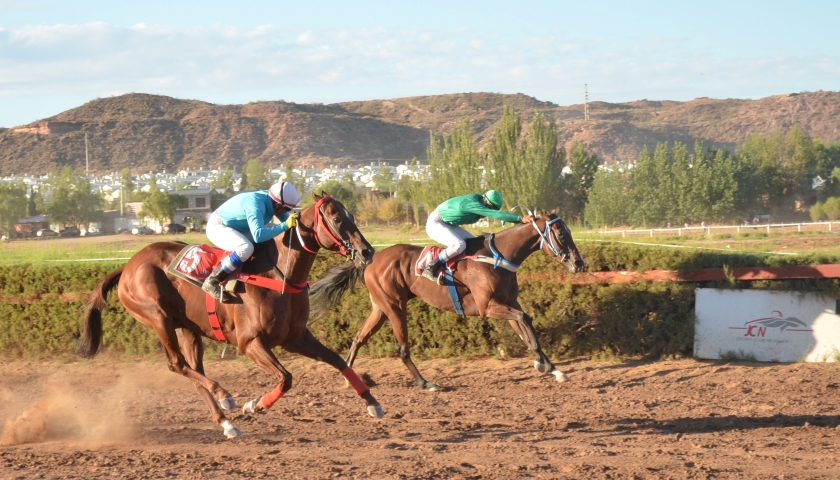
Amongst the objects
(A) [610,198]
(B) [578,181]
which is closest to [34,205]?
(B) [578,181]

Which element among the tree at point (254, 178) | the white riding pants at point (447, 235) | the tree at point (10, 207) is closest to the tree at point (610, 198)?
the tree at point (254, 178)

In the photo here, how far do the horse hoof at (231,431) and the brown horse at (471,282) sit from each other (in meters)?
2.86

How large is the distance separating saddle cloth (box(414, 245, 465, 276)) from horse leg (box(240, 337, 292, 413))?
3.10m

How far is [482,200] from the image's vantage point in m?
9.33

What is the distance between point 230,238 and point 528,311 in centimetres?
466

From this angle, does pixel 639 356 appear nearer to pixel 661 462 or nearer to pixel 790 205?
pixel 661 462

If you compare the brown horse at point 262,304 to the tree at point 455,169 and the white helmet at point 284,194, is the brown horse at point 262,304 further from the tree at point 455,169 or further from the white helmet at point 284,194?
the tree at point 455,169

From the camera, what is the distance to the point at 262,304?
656 cm

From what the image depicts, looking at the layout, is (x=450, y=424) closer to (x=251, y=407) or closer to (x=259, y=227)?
(x=251, y=407)

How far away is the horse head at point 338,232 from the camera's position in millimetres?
6293

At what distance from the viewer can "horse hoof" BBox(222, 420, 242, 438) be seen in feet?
21.6

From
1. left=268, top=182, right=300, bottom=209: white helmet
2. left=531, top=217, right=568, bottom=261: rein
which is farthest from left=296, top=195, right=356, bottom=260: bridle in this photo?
left=531, top=217, right=568, bottom=261: rein

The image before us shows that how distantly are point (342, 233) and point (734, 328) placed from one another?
5424 mm

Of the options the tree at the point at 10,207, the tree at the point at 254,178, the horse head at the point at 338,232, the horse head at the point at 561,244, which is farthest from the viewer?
the tree at the point at 254,178
